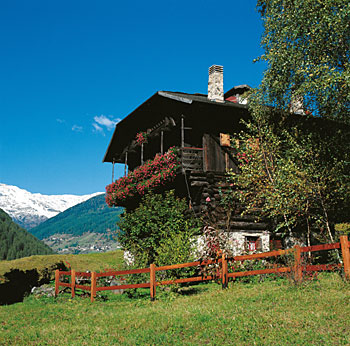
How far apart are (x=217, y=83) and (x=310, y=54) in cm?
796

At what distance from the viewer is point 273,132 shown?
20.1 meters

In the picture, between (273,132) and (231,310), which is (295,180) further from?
→ (231,310)

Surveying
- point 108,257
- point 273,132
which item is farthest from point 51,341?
point 108,257

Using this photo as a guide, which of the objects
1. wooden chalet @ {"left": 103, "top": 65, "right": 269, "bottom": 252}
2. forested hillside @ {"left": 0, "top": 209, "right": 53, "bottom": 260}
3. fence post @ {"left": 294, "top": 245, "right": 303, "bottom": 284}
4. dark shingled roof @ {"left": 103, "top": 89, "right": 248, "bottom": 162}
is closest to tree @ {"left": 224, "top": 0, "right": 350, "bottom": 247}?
wooden chalet @ {"left": 103, "top": 65, "right": 269, "bottom": 252}

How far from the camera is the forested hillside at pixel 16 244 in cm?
13225

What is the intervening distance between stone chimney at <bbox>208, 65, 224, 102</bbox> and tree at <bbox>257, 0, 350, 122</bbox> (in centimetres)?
534

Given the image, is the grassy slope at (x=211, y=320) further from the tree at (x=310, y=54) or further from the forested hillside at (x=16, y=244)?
the forested hillside at (x=16, y=244)

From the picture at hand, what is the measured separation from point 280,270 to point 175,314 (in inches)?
156

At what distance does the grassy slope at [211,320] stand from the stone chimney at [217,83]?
12.5 m

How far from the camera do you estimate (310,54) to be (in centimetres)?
1542

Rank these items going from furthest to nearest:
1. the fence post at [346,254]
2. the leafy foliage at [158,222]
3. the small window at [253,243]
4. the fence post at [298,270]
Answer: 1. the small window at [253,243]
2. the leafy foliage at [158,222]
3. the fence post at [298,270]
4. the fence post at [346,254]

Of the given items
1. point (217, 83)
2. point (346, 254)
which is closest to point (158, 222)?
point (217, 83)

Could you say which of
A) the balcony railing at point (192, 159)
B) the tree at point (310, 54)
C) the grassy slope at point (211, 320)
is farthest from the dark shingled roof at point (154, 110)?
the grassy slope at point (211, 320)

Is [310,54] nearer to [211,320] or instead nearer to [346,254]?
[346,254]
